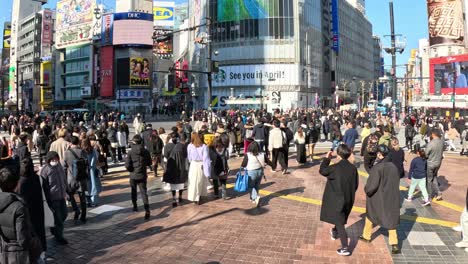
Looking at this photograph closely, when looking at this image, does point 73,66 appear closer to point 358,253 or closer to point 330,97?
point 330,97

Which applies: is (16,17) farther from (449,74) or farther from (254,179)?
(254,179)

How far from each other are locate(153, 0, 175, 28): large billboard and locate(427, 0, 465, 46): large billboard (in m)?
70.4

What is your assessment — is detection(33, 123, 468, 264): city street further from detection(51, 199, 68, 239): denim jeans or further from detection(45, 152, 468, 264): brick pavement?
detection(51, 199, 68, 239): denim jeans

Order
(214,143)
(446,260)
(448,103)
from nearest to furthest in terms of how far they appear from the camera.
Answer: (446,260)
(214,143)
(448,103)

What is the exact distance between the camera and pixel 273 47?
68.8 meters

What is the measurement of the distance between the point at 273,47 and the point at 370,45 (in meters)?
75.0

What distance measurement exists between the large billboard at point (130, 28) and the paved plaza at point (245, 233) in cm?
7912

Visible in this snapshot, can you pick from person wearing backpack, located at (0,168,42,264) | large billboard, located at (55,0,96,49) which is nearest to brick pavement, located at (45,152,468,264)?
person wearing backpack, located at (0,168,42,264)

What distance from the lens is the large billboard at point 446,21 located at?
2237 inches

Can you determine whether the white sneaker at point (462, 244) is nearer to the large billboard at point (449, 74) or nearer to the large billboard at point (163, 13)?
the large billboard at point (449, 74)

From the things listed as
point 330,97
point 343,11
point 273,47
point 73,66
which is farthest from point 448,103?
point 73,66

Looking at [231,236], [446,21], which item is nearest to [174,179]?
[231,236]

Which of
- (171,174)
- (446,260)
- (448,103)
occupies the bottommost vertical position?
(446,260)

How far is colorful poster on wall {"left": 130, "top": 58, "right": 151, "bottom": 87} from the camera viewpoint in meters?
84.9
